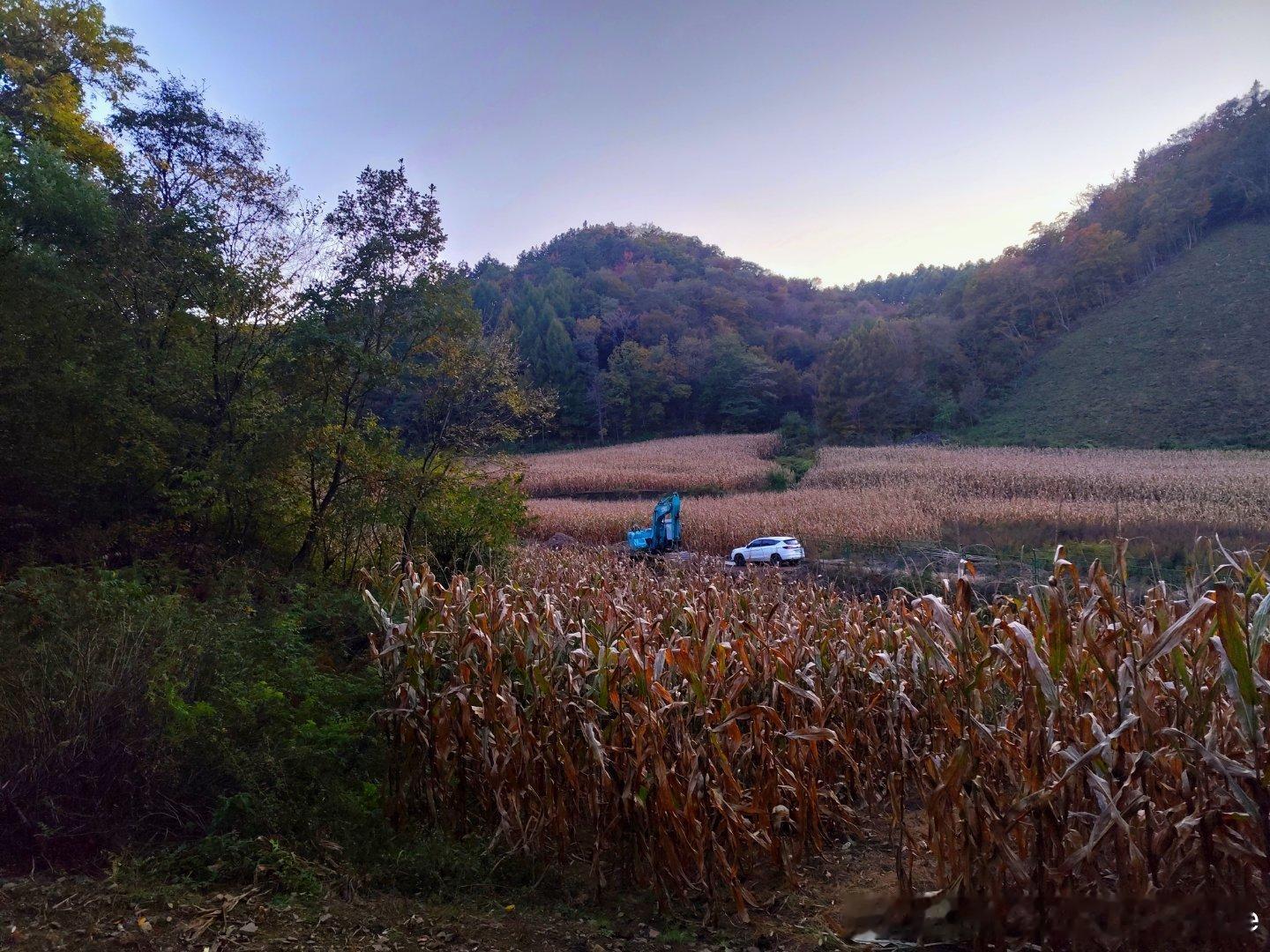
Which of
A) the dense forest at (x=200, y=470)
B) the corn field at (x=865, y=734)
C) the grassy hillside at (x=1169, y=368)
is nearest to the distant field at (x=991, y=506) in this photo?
the grassy hillside at (x=1169, y=368)

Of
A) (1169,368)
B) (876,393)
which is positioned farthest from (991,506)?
(1169,368)

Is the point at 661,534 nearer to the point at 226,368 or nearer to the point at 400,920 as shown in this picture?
the point at 226,368

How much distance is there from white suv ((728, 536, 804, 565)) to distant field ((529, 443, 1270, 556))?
0.60 meters

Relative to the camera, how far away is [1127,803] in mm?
2268

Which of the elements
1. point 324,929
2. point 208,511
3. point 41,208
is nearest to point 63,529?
point 208,511

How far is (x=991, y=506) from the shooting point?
771 inches

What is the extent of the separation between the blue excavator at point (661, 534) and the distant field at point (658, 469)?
856cm

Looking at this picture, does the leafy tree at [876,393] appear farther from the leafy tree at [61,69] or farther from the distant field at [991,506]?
the leafy tree at [61,69]

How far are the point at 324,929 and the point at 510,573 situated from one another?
5.56 meters

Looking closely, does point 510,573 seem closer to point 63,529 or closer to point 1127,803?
point 63,529

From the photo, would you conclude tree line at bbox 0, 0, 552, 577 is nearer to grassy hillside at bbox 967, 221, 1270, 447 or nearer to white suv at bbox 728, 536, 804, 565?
white suv at bbox 728, 536, 804, 565

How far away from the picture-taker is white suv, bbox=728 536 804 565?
15586 mm

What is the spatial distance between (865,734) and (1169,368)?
51.5 metres

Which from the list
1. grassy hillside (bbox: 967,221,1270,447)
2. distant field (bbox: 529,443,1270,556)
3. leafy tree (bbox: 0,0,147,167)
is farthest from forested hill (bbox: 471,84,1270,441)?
leafy tree (bbox: 0,0,147,167)
